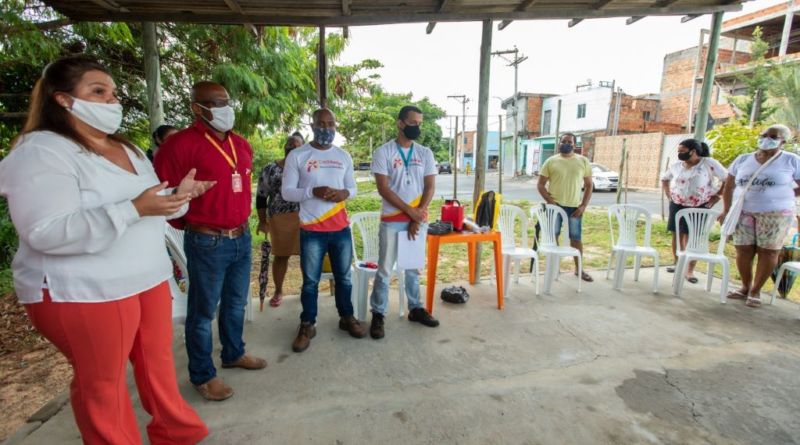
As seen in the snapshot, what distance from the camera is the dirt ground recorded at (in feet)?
8.00

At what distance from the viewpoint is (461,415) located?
91.9 inches

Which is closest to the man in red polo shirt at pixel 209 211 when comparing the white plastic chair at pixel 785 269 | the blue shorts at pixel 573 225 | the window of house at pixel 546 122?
the blue shorts at pixel 573 225

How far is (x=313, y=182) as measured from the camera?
298cm

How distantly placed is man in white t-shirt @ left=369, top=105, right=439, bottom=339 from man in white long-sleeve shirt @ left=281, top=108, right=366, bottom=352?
1.04ft

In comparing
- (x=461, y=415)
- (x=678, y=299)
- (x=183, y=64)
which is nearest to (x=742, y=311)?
(x=678, y=299)

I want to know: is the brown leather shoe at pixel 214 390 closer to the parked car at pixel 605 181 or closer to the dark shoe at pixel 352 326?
the dark shoe at pixel 352 326

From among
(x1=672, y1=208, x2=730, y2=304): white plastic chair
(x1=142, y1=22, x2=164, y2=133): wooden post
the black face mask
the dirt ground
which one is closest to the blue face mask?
the black face mask

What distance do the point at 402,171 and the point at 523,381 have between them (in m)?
1.76

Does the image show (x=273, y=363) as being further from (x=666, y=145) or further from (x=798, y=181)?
(x=666, y=145)

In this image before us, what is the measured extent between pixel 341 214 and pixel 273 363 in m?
1.17

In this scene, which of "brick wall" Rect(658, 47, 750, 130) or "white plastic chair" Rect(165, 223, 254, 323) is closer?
"white plastic chair" Rect(165, 223, 254, 323)

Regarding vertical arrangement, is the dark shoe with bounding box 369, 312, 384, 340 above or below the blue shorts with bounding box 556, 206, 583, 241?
below

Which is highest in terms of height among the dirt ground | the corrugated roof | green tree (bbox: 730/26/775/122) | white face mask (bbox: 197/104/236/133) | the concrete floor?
green tree (bbox: 730/26/775/122)

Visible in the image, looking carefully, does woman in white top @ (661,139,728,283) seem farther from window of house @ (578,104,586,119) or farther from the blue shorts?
window of house @ (578,104,586,119)
